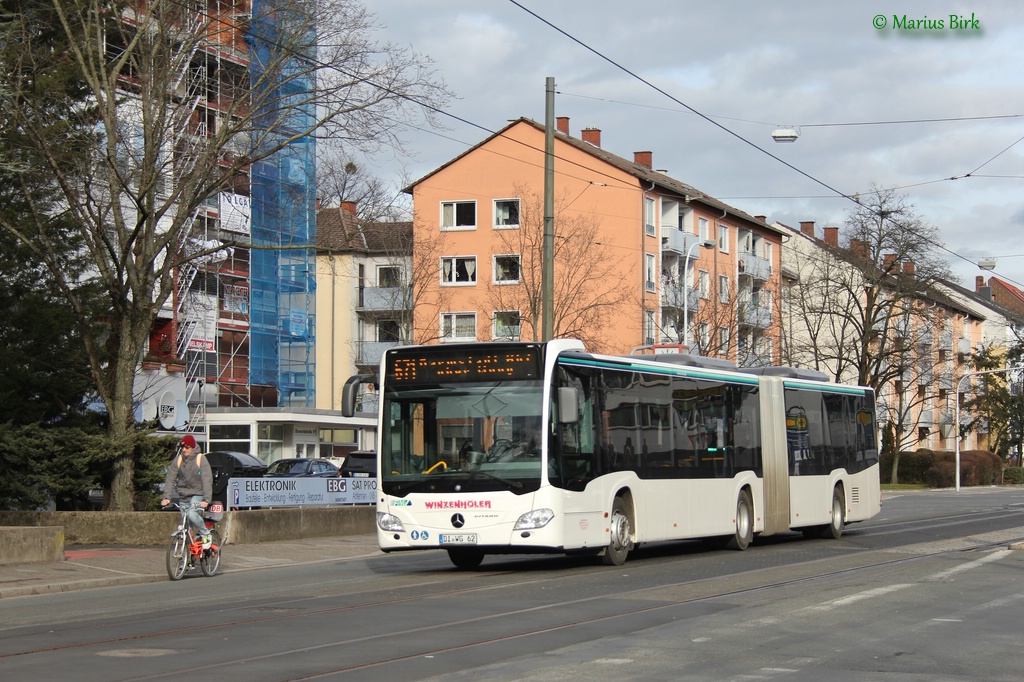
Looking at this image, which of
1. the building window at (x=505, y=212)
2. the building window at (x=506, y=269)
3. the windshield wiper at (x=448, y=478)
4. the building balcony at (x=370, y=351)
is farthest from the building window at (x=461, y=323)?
the windshield wiper at (x=448, y=478)

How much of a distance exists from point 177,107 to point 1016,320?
277ft

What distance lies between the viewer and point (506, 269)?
65.7 m

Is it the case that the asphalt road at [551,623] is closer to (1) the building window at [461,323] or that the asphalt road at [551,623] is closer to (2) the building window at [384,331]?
(1) the building window at [461,323]

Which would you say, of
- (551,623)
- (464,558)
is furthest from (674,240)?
(551,623)

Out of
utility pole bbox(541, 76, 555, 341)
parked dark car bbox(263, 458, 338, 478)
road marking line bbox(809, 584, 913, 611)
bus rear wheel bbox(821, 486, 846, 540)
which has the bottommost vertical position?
road marking line bbox(809, 584, 913, 611)

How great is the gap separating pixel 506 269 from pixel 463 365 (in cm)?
4825

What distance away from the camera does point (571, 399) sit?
17094 millimetres

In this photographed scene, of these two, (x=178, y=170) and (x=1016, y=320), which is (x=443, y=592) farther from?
(x=1016, y=320)

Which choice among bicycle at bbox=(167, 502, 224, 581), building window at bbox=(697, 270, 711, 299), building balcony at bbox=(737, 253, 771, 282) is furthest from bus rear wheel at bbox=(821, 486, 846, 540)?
building balcony at bbox=(737, 253, 771, 282)

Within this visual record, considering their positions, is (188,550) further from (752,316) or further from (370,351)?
(370,351)

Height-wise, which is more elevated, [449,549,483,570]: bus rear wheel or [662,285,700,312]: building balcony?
[662,285,700,312]: building balcony

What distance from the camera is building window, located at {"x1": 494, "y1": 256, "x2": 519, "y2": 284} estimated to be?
63531 millimetres

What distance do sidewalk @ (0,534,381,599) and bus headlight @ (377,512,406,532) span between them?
10.6 ft

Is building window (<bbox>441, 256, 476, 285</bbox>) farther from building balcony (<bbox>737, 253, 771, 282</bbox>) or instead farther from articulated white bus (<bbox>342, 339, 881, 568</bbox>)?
articulated white bus (<bbox>342, 339, 881, 568</bbox>)
